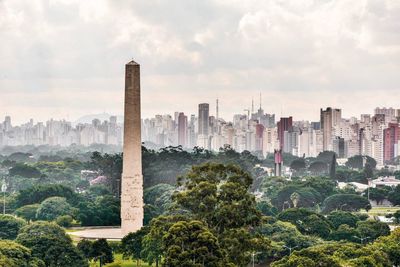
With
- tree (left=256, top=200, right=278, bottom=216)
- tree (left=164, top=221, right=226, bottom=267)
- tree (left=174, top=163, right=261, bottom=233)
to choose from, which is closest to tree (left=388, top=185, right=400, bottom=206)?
tree (left=256, top=200, right=278, bottom=216)

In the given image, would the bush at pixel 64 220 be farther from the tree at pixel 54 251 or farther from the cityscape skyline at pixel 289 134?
the cityscape skyline at pixel 289 134

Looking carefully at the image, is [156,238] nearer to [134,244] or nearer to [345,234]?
[134,244]

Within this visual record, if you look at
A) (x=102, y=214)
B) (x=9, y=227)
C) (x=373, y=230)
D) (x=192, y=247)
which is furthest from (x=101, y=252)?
(x=373, y=230)

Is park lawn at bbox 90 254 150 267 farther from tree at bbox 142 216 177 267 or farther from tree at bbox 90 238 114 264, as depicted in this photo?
tree at bbox 142 216 177 267

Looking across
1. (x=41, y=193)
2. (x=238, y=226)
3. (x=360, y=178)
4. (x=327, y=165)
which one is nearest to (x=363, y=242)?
(x=238, y=226)

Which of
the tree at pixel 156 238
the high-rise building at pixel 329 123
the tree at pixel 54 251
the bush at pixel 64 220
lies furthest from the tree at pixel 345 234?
the high-rise building at pixel 329 123

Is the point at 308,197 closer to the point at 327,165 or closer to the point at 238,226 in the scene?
the point at 238,226
